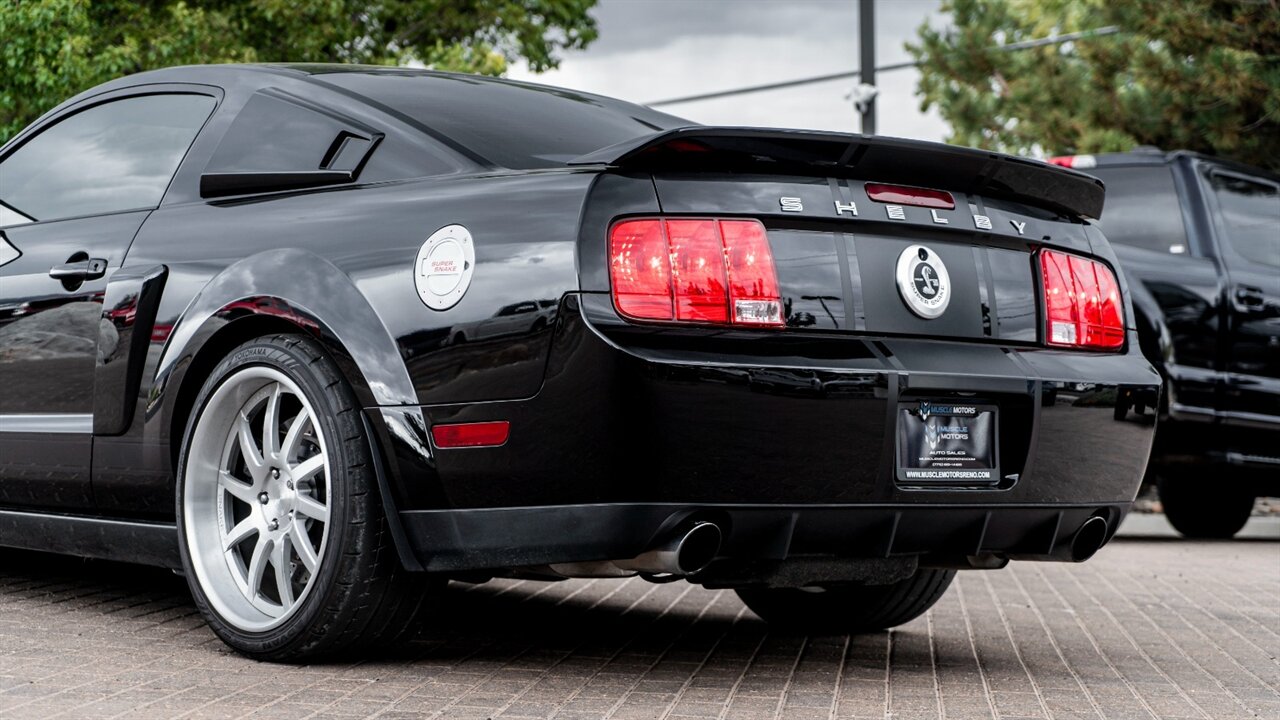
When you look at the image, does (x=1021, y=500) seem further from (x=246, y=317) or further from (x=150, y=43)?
(x=150, y=43)

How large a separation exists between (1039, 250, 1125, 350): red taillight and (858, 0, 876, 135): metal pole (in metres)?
11.8

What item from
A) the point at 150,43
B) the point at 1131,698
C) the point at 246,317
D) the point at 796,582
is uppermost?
the point at 150,43

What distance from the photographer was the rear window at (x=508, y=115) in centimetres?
411

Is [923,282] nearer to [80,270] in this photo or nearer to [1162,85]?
[80,270]

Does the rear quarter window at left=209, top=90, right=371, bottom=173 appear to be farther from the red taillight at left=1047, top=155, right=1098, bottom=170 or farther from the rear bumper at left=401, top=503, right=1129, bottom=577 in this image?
the red taillight at left=1047, top=155, right=1098, bottom=170

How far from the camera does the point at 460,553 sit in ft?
12.3

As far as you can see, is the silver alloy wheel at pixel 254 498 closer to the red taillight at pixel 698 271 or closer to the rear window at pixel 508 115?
the rear window at pixel 508 115

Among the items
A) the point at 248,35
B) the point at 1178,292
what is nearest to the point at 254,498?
the point at 1178,292

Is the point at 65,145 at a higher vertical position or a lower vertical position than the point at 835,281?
higher

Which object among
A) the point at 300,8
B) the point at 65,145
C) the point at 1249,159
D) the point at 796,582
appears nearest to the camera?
the point at 796,582

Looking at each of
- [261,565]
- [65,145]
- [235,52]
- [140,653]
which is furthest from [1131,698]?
[235,52]

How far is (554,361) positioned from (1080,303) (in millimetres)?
1512

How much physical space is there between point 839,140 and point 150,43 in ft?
38.5

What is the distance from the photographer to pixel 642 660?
4.38m
